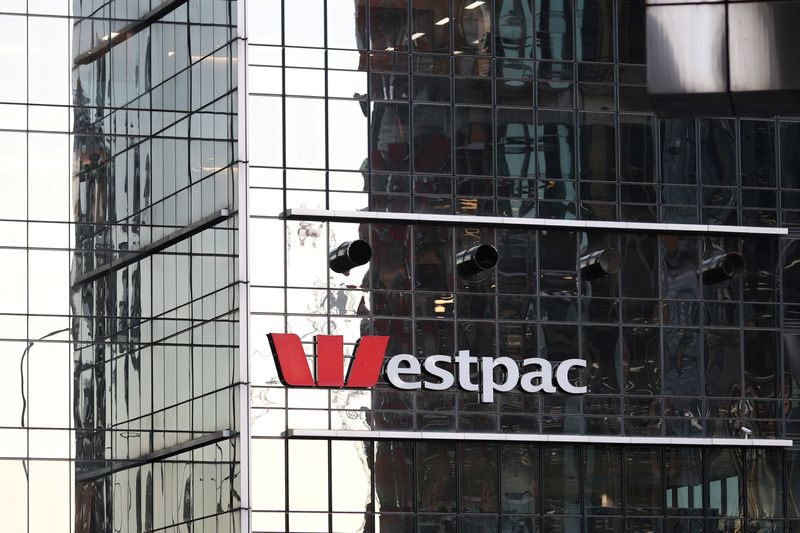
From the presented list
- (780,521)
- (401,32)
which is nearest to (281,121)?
(401,32)

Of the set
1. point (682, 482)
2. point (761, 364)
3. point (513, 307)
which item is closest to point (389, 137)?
point (513, 307)

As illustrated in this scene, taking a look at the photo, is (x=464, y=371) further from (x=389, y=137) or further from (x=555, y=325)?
(x=389, y=137)

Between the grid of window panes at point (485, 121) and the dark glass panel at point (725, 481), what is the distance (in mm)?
5769

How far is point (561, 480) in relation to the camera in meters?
48.6

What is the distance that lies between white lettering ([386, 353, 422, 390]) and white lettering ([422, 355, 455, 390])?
0.22 meters

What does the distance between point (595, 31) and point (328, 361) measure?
10701mm

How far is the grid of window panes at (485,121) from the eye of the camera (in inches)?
1911

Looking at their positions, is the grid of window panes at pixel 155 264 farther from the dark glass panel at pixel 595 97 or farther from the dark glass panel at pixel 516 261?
the dark glass panel at pixel 595 97

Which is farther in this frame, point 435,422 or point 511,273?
point 511,273

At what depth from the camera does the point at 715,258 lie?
164 ft

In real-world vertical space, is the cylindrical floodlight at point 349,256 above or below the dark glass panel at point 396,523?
above

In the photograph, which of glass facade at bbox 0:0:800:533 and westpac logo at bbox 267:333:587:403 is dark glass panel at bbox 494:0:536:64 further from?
westpac logo at bbox 267:333:587:403

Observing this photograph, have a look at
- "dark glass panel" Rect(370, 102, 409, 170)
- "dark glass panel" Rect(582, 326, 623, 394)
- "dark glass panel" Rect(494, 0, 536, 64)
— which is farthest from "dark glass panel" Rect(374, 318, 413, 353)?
"dark glass panel" Rect(494, 0, 536, 64)

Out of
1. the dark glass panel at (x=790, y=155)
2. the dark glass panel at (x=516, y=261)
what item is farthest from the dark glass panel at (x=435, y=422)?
the dark glass panel at (x=790, y=155)
